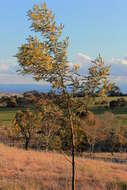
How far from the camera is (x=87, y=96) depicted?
9.02 meters

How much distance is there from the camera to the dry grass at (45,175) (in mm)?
13664

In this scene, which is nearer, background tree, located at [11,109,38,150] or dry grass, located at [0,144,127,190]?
dry grass, located at [0,144,127,190]

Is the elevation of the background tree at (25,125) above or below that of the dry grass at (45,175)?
above

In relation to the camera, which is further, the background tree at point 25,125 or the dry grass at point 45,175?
the background tree at point 25,125

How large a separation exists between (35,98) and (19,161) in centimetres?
1031

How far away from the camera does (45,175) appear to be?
15.8 m

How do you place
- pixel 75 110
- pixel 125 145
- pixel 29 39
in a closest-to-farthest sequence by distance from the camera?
pixel 29 39
pixel 75 110
pixel 125 145

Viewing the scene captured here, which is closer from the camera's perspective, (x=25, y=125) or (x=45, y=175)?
(x=45, y=175)

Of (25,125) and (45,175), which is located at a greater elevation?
(25,125)

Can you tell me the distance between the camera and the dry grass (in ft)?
44.8

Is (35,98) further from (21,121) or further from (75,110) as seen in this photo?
(21,121)

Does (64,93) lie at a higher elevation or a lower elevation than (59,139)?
higher

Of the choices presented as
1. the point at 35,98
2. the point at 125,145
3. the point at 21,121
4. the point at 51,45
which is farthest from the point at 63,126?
A: the point at 125,145

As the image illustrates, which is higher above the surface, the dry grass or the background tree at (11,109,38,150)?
the background tree at (11,109,38,150)
